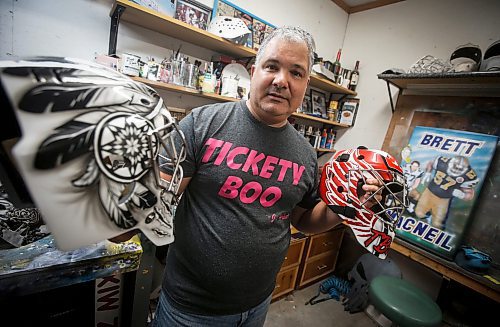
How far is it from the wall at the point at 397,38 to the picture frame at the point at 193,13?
187 cm

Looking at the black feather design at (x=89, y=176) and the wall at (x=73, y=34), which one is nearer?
the black feather design at (x=89, y=176)

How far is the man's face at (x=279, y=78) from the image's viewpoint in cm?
75

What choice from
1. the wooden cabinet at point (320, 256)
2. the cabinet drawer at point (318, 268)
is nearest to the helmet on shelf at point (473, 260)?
the wooden cabinet at point (320, 256)

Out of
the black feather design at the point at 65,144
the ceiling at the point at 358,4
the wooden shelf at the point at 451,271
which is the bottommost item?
the wooden shelf at the point at 451,271

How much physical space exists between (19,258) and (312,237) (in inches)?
78.7

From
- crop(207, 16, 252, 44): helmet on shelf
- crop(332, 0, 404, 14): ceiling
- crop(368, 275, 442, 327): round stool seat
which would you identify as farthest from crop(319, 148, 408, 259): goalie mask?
crop(332, 0, 404, 14): ceiling

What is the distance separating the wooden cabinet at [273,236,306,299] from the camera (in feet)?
6.48

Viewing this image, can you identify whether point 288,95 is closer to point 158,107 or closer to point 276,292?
point 158,107

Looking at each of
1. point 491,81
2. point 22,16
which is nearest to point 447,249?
point 491,81

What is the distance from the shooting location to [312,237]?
2127 millimetres

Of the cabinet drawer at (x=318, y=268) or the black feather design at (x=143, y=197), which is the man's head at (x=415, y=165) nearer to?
the cabinet drawer at (x=318, y=268)

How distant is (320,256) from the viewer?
2336 millimetres

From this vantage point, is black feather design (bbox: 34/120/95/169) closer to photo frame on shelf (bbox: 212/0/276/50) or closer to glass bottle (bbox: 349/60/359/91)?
photo frame on shelf (bbox: 212/0/276/50)

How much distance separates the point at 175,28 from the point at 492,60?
217cm
